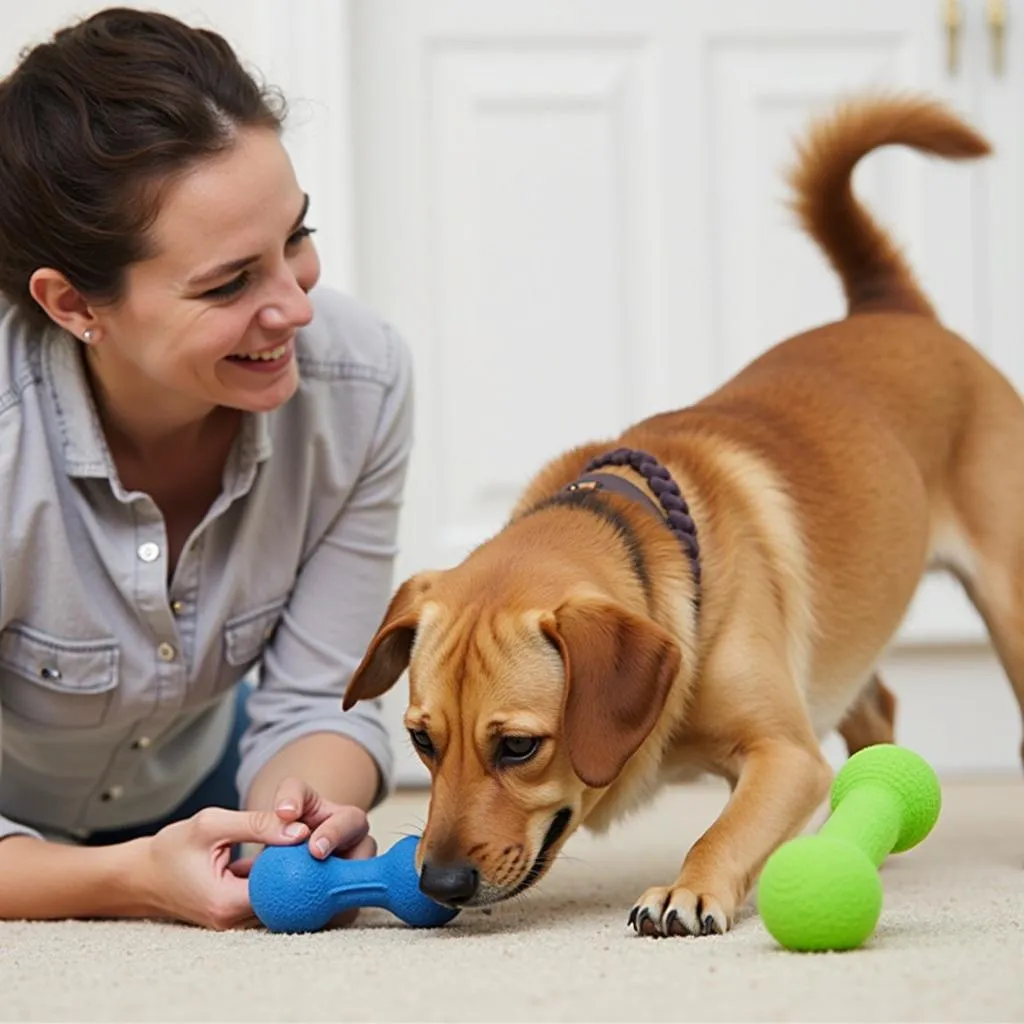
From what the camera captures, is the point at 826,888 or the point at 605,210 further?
the point at 605,210

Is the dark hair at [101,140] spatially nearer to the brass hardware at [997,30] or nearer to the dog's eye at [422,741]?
the dog's eye at [422,741]

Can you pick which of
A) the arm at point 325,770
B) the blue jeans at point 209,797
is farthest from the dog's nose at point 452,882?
the blue jeans at point 209,797

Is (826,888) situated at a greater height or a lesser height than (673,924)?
greater

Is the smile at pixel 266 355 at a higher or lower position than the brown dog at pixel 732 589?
higher

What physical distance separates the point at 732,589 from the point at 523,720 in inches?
16.1

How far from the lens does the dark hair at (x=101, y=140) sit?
1870 mm

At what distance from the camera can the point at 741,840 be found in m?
1.72

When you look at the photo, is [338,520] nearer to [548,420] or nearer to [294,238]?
[294,238]

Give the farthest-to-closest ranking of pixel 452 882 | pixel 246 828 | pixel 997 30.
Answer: pixel 997 30
pixel 246 828
pixel 452 882

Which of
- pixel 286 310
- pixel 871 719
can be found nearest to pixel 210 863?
pixel 286 310

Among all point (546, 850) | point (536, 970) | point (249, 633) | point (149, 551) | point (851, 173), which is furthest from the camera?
point (851, 173)

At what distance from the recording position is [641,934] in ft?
5.26

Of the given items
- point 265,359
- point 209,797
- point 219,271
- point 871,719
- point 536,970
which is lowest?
point 209,797

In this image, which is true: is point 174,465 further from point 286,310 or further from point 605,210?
point 605,210
